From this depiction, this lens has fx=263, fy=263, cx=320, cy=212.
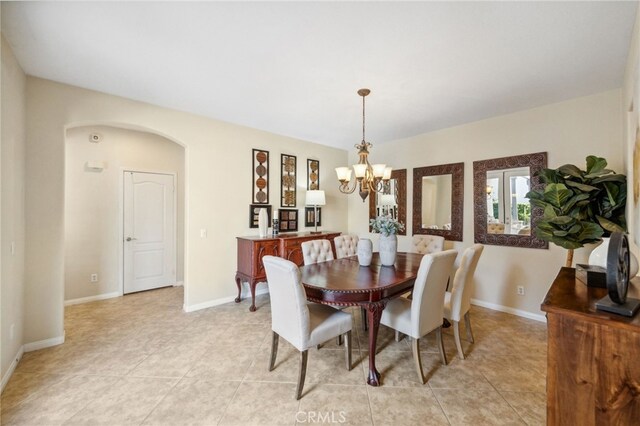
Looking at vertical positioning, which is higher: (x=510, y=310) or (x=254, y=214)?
(x=254, y=214)

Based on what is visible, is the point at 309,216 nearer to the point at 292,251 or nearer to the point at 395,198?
Answer: the point at 292,251

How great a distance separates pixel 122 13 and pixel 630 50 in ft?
12.3

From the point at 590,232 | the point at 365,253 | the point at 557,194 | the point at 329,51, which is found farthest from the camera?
the point at 365,253

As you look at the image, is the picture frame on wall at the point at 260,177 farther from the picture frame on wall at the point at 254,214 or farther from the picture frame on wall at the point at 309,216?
the picture frame on wall at the point at 309,216

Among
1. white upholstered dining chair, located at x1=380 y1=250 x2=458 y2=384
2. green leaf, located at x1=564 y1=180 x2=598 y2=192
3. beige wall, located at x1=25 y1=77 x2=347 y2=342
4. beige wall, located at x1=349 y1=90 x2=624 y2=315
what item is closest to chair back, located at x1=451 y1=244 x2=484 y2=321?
white upholstered dining chair, located at x1=380 y1=250 x2=458 y2=384

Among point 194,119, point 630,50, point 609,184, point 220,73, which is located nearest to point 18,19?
point 220,73

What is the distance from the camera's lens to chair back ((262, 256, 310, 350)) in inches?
72.9

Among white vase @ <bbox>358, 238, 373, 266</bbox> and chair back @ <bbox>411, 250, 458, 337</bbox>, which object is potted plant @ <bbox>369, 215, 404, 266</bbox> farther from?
chair back @ <bbox>411, 250, 458, 337</bbox>

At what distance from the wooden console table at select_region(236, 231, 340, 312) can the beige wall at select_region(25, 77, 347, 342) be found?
0.60 feet

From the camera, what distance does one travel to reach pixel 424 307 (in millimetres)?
2090

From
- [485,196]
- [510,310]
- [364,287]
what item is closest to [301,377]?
[364,287]

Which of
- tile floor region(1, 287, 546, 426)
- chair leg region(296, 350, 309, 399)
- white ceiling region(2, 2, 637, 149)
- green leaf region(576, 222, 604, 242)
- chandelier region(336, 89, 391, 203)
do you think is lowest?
tile floor region(1, 287, 546, 426)

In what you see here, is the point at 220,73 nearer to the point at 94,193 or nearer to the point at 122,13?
the point at 122,13

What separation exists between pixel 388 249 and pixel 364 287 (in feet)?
2.86
